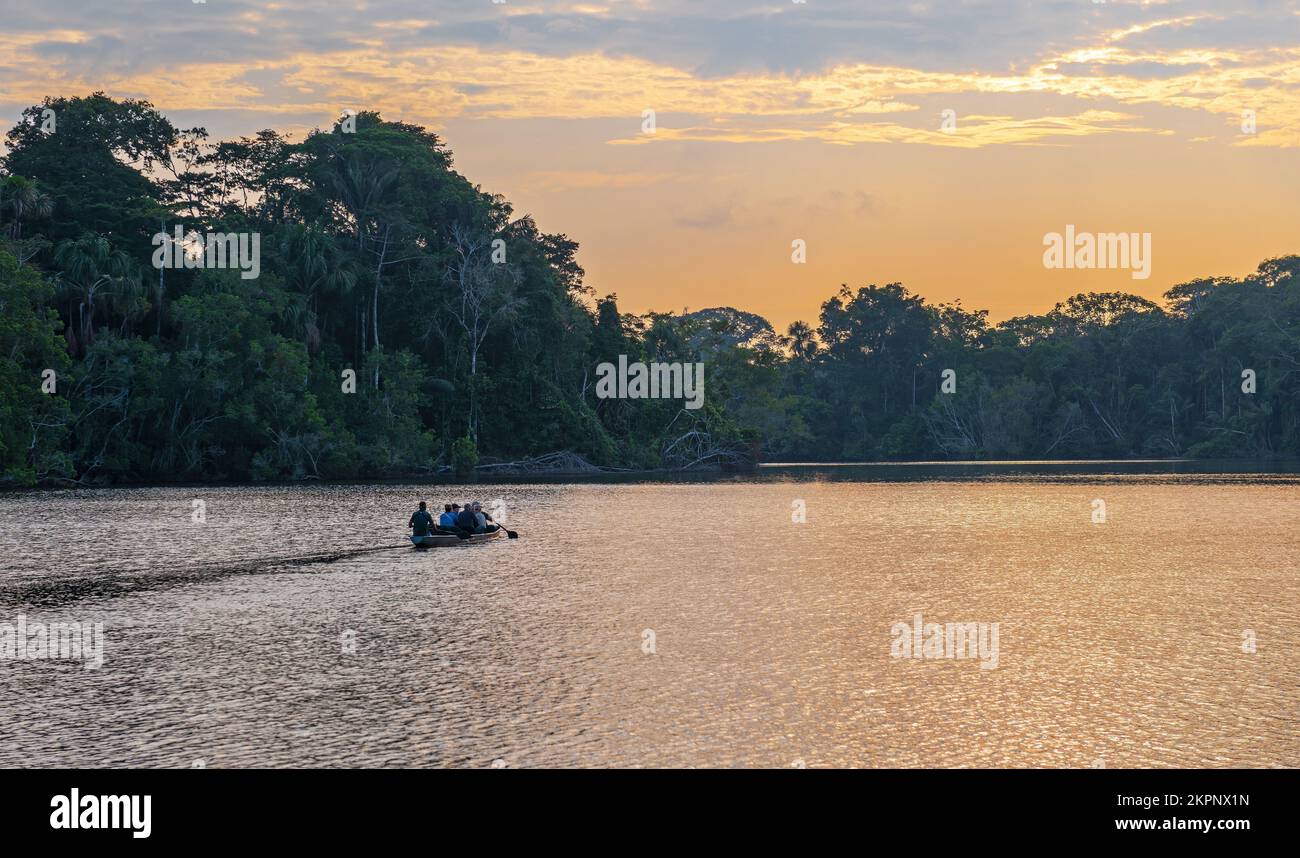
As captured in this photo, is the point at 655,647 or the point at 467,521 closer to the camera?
the point at 655,647

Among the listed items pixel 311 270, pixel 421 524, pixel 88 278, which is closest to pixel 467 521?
pixel 421 524

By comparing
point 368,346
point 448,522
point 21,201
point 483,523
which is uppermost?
point 21,201

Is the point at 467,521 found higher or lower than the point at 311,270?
lower

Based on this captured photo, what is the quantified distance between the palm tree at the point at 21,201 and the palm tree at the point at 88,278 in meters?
3.03

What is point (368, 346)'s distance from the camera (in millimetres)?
103500

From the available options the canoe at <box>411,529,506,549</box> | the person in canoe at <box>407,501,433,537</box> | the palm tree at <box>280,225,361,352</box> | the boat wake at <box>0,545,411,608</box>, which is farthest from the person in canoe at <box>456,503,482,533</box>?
the palm tree at <box>280,225,361,352</box>

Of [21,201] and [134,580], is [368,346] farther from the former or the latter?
[134,580]

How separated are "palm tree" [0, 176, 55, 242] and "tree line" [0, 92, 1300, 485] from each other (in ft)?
0.47

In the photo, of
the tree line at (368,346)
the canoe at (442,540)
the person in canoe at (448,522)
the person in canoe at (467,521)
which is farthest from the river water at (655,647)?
the tree line at (368,346)

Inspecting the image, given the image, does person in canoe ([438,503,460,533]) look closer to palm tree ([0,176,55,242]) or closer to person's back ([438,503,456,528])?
person's back ([438,503,456,528])

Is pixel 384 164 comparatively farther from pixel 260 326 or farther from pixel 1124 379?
pixel 1124 379

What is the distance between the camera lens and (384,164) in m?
105

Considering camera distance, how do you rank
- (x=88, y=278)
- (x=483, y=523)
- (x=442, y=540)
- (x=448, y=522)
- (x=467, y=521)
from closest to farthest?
1. (x=442, y=540)
2. (x=448, y=522)
3. (x=467, y=521)
4. (x=483, y=523)
5. (x=88, y=278)

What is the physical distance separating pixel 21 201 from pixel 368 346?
30.9 m
